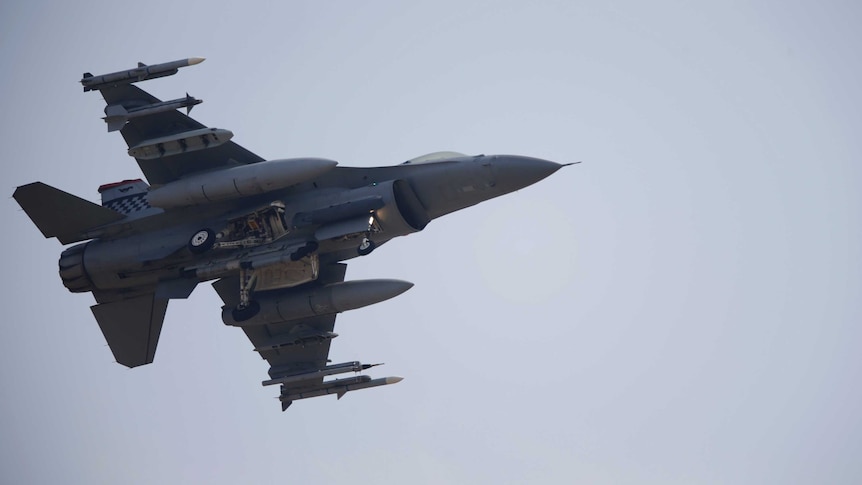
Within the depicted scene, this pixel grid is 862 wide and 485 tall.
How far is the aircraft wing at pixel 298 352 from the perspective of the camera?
31.7m

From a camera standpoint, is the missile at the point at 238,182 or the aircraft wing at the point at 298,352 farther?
the aircraft wing at the point at 298,352

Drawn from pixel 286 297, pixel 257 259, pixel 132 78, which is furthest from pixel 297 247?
pixel 132 78

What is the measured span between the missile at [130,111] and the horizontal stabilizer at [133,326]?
16.5 ft

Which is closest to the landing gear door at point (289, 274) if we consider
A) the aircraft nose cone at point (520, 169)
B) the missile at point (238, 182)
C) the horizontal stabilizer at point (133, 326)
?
the missile at point (238, 182)

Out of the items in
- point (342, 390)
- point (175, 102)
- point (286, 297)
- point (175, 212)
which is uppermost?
point (175, 102)

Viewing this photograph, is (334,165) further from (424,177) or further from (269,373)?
(269,373)

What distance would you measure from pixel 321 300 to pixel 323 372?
218 cm

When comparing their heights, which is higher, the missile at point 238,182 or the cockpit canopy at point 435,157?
the cockpit canopy at point 435,157

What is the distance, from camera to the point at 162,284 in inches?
1169

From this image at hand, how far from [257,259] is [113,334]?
556cm

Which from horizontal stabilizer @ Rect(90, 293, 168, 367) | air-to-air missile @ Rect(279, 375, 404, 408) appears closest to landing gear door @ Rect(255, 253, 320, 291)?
horizontal stabilizer @ Rect(90, 293, 168, 367)

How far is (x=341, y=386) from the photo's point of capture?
32344 mm

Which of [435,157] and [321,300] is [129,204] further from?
[435,157]

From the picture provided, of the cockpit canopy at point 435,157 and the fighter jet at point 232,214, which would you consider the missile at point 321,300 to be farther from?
the cockpit canopy at point 435,157
